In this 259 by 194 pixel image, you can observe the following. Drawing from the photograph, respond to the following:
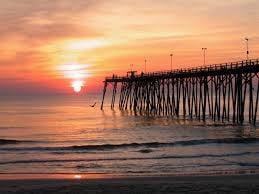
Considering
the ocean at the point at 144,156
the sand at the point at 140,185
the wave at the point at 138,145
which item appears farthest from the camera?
the wave at the point at 138,145

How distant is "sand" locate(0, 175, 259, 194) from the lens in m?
12.3

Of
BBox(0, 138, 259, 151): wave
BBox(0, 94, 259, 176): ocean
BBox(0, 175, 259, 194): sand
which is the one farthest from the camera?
BBox(0, 138, 259, 151): wave

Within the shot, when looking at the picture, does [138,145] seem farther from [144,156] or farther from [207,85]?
[207,85]

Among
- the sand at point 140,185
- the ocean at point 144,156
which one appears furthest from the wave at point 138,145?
the sand at point 140,185

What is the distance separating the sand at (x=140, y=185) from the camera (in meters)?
12.3

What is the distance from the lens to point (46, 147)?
85.9 ft

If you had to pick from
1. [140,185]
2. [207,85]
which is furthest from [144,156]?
[207,85]

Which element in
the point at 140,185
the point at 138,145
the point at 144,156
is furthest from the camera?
the point at 138,145

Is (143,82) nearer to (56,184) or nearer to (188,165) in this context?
(188,165)

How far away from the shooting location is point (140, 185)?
13234 millimetres

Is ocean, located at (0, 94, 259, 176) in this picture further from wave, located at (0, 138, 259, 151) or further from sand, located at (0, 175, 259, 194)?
sand, located at (0, 175, 259, 194)

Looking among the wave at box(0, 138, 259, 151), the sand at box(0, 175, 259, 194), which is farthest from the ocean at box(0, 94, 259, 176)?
the sand at box(0, 175, 259, 194)

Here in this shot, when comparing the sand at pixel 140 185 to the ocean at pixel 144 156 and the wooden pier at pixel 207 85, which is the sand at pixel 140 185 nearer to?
the ocean at pixel 144 156

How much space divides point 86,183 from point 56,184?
854 millimetres
